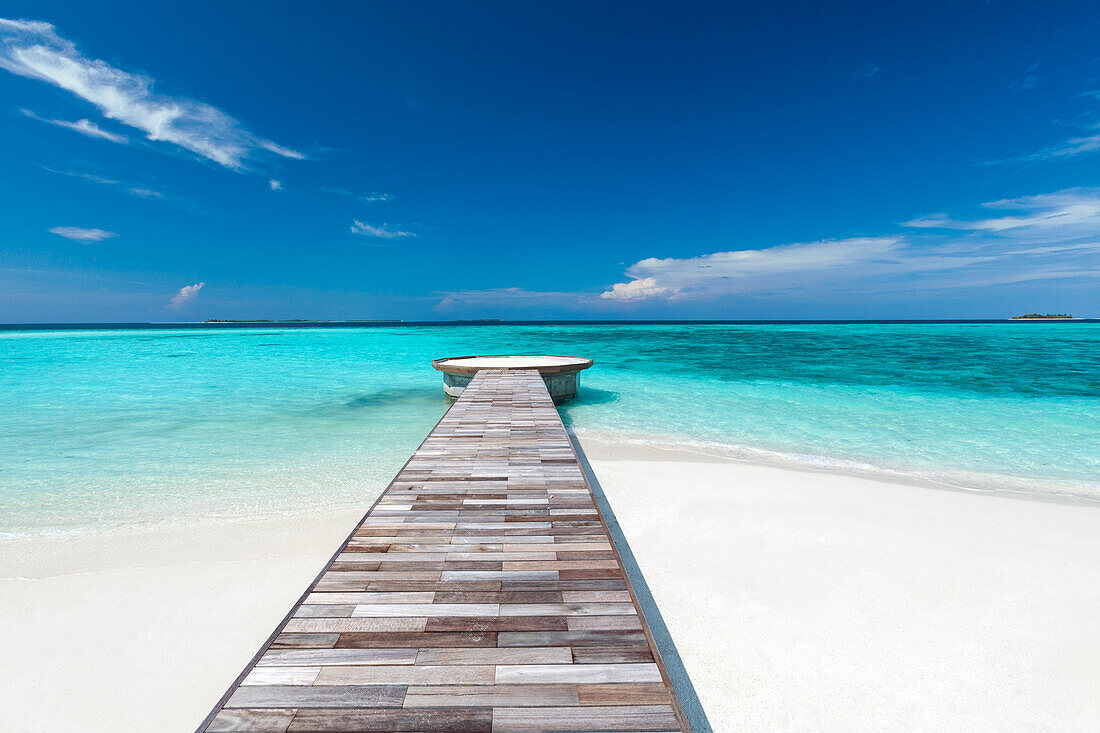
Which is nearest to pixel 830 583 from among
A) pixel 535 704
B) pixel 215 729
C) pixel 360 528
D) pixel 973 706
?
pixel 973 706

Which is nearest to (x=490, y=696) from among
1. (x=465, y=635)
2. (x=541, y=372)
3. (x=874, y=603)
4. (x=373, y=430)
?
(x=465, y=635)

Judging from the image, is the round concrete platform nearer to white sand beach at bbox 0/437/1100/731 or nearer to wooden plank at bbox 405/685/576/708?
white sand beach at bbox 0/437/1100/731

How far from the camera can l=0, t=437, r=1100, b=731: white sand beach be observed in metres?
2.60

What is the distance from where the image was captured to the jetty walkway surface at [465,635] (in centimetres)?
174

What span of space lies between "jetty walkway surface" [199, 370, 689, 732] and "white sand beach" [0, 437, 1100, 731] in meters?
1.02

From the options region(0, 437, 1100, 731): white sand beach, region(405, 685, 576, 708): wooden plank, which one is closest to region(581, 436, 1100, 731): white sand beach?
region(0, 437, 1100, 731): white sand beach

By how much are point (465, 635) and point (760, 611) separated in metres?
2.43

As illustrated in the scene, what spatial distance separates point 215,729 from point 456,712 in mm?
910

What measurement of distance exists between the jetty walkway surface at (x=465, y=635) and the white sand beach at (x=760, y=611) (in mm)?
1024

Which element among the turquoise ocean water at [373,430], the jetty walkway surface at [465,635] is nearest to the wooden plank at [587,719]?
the jetty walkway surface at [465,635]

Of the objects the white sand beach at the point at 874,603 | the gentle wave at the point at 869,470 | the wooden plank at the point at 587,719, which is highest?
the wooden plank at the point at 587,719

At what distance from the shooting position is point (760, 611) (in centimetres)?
335

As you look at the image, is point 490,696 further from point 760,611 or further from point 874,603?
point 874,603

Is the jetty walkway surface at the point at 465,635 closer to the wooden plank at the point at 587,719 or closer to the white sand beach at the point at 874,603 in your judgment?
the wooden plank at the point at 587,719
